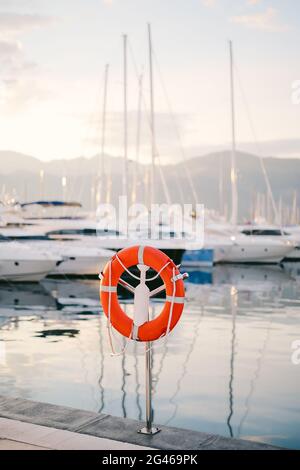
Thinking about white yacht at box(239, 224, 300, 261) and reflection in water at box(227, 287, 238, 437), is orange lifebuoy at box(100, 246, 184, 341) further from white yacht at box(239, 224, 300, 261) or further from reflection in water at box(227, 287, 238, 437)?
white yacht at box(239, 224, 300, 261)

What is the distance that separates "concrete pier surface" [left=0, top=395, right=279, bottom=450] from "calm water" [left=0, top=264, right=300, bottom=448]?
1.59m

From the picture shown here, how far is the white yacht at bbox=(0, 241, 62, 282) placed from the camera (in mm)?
21453

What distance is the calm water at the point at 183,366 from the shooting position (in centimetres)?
736

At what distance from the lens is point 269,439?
6.55m

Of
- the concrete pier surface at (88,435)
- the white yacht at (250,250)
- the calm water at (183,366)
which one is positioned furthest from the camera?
the white yacht at (250,250)

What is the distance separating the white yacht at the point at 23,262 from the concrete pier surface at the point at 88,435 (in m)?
15.8

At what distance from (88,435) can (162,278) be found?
147 cm

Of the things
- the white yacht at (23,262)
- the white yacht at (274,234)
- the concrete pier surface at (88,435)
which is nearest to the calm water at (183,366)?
the concrete pier surface at (88,435)

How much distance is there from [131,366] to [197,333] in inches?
127

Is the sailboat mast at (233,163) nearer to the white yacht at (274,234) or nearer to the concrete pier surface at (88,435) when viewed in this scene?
the white yacht at (274,234)

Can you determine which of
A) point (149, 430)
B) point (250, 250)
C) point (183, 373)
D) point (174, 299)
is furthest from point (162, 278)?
point (250, 250)

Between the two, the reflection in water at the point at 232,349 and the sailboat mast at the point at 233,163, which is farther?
the sailboat mast at the point at 233,163

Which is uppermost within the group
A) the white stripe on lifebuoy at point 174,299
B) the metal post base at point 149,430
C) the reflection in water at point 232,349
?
the white stripe on lifebuoy at point 174,299
